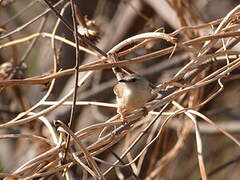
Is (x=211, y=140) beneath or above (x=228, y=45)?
beneath

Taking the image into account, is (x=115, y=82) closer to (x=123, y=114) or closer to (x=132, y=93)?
(x=132, y=93)

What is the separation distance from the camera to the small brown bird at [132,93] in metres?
1.98

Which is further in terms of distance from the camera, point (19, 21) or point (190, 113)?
point (19, 21)

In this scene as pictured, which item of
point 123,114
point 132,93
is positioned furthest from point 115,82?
point 123,114

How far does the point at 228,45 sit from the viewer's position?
2.12 metres

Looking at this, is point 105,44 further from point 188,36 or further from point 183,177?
point 183,177

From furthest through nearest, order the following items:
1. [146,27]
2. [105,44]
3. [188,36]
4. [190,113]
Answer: [105,44] < [146,27] < [188,36] < [190,113]

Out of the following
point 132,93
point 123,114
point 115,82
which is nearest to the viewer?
point 123,114

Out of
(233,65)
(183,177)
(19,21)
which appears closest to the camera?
(233,65)

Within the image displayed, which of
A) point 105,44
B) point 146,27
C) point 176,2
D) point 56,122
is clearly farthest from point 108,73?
point 56,122

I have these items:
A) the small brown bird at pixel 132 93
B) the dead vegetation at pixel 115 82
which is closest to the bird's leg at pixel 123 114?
the small brown bird at pixel 132 93

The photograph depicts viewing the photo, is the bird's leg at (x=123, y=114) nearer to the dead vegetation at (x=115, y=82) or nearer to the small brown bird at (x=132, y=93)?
the small brown bird at (x=132, y=93)

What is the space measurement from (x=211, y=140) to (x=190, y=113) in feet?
10.6

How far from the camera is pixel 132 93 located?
208cm
